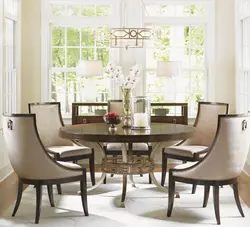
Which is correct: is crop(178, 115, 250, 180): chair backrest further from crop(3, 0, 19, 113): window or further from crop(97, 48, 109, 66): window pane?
crop(97, 48, 109, 66): window pane

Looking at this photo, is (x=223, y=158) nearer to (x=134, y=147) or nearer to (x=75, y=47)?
(x=134, y=147)

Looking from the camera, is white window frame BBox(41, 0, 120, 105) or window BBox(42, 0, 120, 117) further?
window BBox(42, 0, 120, 117)

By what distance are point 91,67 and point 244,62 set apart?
213 cm

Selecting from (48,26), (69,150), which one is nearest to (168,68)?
(48,26)

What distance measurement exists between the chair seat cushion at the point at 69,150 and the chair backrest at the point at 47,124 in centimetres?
17

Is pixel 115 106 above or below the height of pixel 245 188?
above

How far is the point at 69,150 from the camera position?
593 cm

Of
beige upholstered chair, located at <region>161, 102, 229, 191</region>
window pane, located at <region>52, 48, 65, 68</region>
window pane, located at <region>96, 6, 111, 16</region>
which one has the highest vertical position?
window pane, located at <region>96, 6, 111, 16</region>

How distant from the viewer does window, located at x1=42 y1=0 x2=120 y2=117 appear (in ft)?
25.8

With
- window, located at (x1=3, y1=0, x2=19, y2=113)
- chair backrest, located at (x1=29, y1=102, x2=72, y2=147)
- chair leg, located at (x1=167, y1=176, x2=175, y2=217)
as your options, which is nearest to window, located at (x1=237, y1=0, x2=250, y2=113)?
chair backrest, located at (x1=29, y1=102, x2=72, y2=147)

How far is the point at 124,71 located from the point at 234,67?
5.21 ft

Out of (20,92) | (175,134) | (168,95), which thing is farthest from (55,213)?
(168,95)

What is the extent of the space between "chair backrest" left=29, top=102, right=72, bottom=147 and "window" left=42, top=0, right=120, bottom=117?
1413mm

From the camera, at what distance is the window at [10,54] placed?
6.89m
